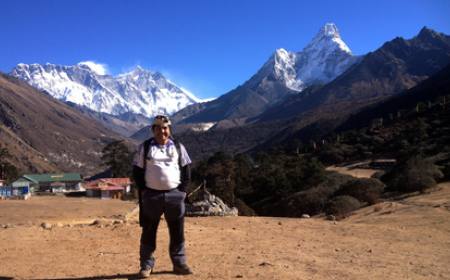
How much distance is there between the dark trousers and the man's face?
0.68 metres

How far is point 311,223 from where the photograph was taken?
14.0 meters

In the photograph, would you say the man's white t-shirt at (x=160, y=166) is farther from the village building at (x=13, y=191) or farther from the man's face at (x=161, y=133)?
the village building at (x=13, y=191)

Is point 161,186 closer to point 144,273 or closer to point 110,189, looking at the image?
point 144,273

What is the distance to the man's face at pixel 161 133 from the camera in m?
7.00

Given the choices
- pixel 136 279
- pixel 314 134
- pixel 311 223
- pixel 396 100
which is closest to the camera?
pixel 136 279

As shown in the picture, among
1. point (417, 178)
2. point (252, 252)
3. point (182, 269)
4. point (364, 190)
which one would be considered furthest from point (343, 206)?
point (182, 269)

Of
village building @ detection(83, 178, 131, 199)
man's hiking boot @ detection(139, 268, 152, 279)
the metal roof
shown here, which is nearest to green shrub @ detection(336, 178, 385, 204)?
man's hiking boot @ detection(139, 268, 152, 279)

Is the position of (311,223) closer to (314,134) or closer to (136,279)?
(136,279)

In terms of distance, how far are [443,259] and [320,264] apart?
2102mm

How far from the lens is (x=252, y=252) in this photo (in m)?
8.70

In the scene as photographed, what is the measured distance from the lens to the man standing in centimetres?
691

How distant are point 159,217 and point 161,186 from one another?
17.7 inches

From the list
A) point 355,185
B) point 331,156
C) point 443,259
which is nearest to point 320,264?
point 443,259

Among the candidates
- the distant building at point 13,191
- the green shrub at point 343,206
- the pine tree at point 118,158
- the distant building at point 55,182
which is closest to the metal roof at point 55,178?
the distant building at point 55,182
